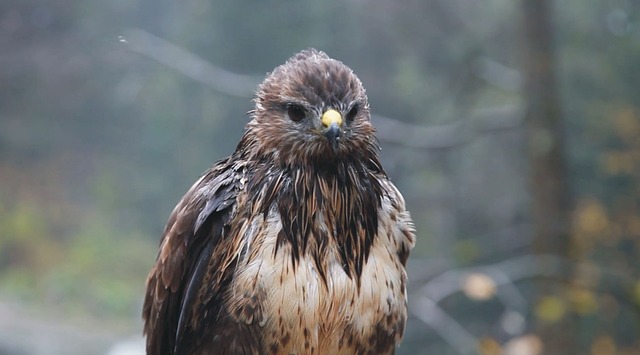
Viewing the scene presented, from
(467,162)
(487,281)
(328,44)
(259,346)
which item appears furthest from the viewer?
(467,162)

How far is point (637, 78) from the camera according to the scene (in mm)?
3742

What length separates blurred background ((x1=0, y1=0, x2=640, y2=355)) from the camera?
345 cm

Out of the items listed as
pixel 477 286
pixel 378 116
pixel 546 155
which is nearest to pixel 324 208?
pixel 477 286

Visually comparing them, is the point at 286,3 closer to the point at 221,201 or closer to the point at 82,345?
the point at 82,345

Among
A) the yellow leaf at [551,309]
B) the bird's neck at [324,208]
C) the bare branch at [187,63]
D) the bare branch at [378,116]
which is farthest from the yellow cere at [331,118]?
the yellow leaf at [551,309]

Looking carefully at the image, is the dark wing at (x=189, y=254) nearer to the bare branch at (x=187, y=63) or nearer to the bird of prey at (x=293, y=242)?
the bird of prey at (x=293, y=242)

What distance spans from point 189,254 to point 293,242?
23 centimetres

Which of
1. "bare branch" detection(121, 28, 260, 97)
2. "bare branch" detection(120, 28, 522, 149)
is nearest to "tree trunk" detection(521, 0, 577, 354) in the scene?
"bare branch" detection(120, 28, 522, 149)

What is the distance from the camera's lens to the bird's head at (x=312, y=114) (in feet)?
5.02

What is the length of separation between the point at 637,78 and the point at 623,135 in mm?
281

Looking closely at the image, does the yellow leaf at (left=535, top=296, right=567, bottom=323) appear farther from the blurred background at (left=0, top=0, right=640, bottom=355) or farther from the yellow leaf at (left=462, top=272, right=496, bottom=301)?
the yellow leaf at (left=462, top=272, right=496, bottom=301)

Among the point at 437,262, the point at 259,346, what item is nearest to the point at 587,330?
Result: the point at 437,262

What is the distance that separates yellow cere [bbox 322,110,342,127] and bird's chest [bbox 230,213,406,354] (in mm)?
234

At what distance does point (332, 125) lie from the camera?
1.50 m
